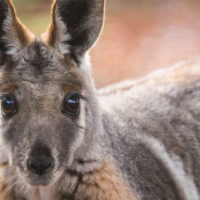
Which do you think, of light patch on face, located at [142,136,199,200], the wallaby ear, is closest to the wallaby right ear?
the wallaby ear

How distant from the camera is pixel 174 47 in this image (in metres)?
11.1

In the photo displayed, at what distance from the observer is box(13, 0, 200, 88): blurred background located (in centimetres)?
1008

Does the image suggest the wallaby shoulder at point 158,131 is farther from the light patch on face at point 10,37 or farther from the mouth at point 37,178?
the light patch on face at point 10,37

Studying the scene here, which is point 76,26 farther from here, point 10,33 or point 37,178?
point 37,178

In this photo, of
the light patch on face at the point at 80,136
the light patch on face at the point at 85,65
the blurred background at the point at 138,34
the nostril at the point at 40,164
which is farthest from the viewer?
the blurred background at the point at 138,34

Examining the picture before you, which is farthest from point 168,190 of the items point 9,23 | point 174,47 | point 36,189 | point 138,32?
point 138,32

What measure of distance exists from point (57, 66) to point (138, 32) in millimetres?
8914

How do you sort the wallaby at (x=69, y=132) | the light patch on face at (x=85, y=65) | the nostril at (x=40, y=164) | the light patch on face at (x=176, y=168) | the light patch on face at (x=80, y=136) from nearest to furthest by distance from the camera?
the nostril at (x=40, y=164) < the wallaby at (x=69, y=132) < the light patch on face at (x=80, y=136) < the light patch on face at (x=85, y=65) < the light patch on face at (x=176, y=168)

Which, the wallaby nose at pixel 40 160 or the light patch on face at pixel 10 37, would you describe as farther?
the light patch on face at pixel 10 37

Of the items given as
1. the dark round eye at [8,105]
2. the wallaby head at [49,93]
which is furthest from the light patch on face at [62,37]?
the dark round eye at [8,105]

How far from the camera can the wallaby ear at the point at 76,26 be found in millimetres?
3580

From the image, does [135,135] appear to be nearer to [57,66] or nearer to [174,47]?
[57,66]

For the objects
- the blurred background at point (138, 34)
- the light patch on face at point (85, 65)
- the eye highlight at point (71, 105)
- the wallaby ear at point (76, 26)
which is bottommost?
the eye highlight at point (71, 105)

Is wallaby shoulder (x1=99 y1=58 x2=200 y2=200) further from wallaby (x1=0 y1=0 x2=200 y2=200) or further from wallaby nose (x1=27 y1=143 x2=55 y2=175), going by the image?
wallaby nose (x1=27 y1=143 x2=55 y2=175)
